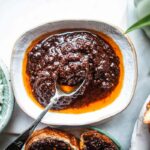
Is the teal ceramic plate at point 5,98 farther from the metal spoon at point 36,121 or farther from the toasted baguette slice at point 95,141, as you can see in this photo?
the toasted baguette slice at point 95,141

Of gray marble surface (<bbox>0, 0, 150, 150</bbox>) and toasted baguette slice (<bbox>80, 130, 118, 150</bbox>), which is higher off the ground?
gray marble surface (<bbox>0, 0, 150, 150</bbox>)

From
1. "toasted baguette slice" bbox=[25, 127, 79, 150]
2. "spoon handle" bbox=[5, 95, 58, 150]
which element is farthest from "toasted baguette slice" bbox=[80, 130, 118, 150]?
"spoon handle" bbox=[5, 95, 58, 150]

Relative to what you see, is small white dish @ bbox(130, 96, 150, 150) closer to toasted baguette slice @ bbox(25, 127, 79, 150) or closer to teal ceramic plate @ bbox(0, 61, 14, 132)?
toasted baguette slice @ bbox(25, 127, 79, 150)

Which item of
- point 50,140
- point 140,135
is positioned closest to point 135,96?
point 140,135

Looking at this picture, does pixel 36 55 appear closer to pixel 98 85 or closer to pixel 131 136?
pixel 98 85

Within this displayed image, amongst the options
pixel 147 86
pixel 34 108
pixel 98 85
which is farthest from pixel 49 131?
pixel 147 86

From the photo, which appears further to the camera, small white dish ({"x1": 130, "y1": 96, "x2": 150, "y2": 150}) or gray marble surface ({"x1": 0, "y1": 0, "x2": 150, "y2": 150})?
gray marble surface ({"x1": 0, "y1": 0, "x2": 150, "y2": 150})

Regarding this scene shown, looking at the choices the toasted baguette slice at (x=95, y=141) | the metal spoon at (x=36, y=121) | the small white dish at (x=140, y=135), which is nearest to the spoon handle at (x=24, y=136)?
the metal spoon at (x=36, y=121)
